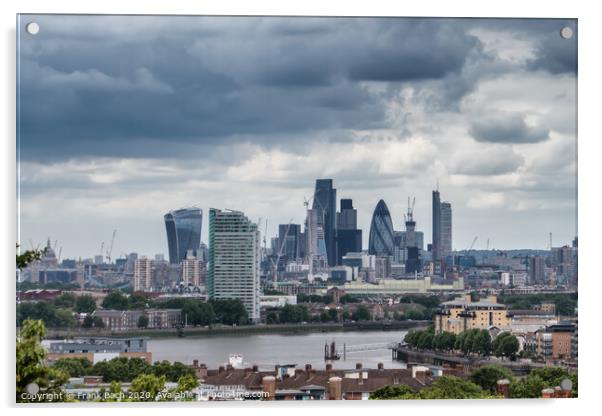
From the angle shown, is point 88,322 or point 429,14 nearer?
point 429,14

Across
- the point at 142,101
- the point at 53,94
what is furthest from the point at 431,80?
the point at 53,94

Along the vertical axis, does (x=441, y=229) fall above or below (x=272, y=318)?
above

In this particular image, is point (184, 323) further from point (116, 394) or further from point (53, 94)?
point (53, 94)

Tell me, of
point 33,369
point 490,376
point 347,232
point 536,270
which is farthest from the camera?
point 347,232

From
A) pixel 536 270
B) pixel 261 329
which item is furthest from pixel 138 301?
pixel 536 270

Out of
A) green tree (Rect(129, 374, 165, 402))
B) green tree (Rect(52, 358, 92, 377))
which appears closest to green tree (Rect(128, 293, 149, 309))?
green tree (Rect(52, 358, 92, 377))

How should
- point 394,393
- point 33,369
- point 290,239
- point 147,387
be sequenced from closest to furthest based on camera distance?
point 33,369 < point 147,387 < point 394,393 < point 290,239

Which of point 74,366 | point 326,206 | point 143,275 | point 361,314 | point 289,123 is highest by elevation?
point 289,123

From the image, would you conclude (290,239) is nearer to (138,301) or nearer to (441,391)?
(138,301)
